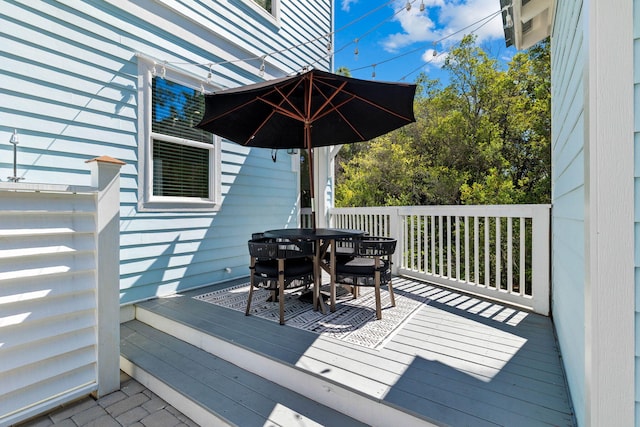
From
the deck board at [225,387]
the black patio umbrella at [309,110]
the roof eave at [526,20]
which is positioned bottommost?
the deck board at [225,387]

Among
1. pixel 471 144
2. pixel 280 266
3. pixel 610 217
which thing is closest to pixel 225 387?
pixel 280 266

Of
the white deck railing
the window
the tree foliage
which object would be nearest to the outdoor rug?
the white deck railing

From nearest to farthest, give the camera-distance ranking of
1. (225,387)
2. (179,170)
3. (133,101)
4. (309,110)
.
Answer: (225,387) < (309,110) < (133,101) < (179,170)

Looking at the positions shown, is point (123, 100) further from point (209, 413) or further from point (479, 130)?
point (479, 130)

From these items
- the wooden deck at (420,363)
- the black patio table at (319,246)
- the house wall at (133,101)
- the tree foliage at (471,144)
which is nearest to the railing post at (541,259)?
the wooden deck at (420,363)

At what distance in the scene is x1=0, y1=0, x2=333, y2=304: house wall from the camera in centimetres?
256

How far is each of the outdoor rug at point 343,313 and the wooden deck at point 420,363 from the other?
0.10m

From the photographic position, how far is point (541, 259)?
3.00 m

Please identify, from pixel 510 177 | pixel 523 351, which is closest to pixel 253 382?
pixel 523 351

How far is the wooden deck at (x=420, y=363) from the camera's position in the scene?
1608mm

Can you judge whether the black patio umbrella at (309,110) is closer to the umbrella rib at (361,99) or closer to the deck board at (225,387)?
the umbrella rib at (361,99)

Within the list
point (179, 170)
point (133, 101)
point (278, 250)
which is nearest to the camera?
point (278, 250)

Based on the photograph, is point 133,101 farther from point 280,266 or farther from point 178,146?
point 280,266

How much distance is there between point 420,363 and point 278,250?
1382 mm
